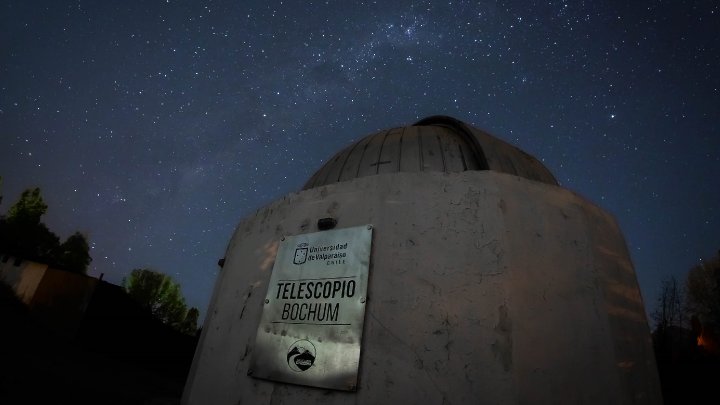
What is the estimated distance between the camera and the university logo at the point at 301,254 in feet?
11.4

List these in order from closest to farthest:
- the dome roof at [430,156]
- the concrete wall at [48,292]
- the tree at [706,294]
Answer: the dome roof at [430,156], the concrete wall at [48,292], the tree at [706,294]

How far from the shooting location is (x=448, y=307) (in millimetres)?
2791

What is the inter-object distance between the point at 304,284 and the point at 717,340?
28.1m

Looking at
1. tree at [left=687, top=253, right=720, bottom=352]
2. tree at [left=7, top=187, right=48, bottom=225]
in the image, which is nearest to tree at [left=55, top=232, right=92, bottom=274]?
tree at [left=7, top=187, right=48, bottom=225]

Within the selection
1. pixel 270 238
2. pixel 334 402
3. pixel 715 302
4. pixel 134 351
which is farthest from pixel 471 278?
pixel 715 302

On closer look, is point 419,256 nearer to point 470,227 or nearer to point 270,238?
point 470,227

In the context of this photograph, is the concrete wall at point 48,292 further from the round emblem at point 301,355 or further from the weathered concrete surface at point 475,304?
the round emblem at point 301,355

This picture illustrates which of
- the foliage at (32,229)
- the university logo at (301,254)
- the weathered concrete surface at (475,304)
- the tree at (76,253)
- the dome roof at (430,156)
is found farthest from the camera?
the tree at (76,253)

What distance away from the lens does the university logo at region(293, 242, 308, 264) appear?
348cm

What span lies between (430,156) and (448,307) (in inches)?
82.6

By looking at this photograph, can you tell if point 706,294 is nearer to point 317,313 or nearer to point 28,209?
point 317,313

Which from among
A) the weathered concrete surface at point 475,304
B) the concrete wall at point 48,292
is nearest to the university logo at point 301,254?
the weathered concrete surface at point 475,304

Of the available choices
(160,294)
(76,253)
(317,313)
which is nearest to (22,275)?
(317,313)

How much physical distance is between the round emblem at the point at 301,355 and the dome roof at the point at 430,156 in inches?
82.6
